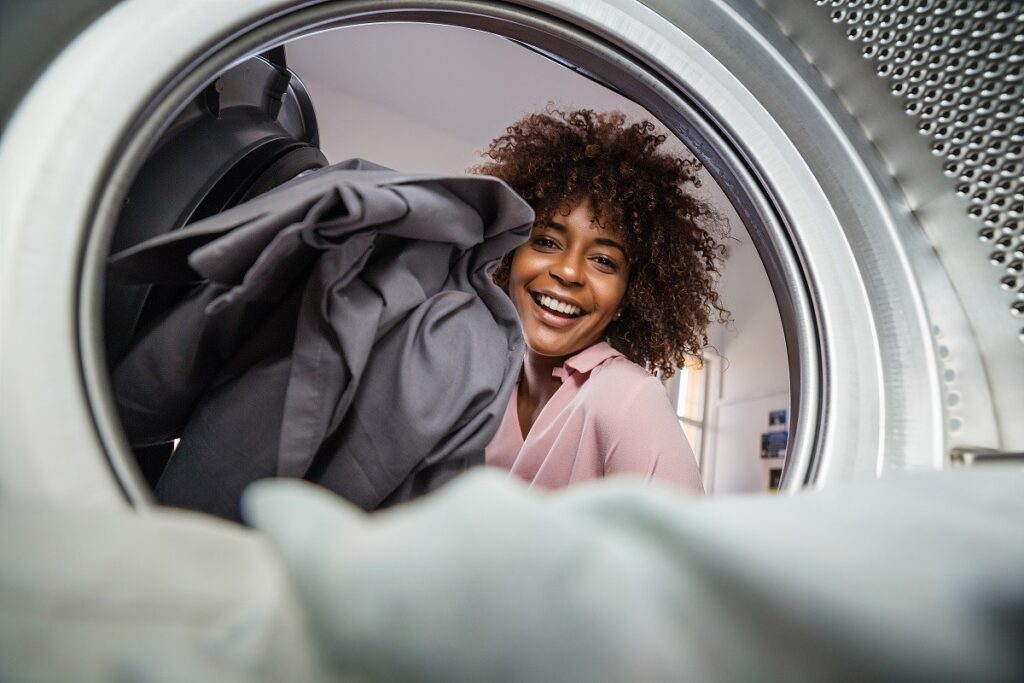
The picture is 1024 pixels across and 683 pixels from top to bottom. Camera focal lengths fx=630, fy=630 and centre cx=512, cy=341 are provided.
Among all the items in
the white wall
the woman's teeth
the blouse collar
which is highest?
the white wall

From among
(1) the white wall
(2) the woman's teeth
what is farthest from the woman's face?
(1) the white wall

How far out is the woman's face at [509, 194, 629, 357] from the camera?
3.27 ft

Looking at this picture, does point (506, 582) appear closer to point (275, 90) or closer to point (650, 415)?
point (275, 90)

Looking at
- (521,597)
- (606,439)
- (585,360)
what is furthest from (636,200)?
(521,597)

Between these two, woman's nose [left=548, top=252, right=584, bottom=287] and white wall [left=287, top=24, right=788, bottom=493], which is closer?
woman's nose [left=548, top=252, right=584, bottom=287]

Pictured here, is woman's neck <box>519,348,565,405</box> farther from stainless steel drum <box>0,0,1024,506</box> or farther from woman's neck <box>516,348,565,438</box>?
stainless steel drum <box>0,0,1024,506</box>

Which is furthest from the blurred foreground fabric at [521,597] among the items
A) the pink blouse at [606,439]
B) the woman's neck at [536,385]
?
the woman's neck at [536,385]

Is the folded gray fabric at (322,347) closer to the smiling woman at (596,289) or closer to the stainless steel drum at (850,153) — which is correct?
the stainless steel drum at (850,153)

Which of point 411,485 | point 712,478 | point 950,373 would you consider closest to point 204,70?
point 411,485

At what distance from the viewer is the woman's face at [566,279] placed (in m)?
1.00

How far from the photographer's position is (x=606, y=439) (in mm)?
834

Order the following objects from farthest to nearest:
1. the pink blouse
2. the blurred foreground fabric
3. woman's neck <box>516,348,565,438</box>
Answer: woman's neck <box>516,348,565,438</box> → the pink blouse → the blurred foreground fabric

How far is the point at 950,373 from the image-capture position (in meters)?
0.49

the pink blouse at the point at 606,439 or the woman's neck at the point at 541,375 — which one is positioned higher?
the woman's neck at the point at 541,375
